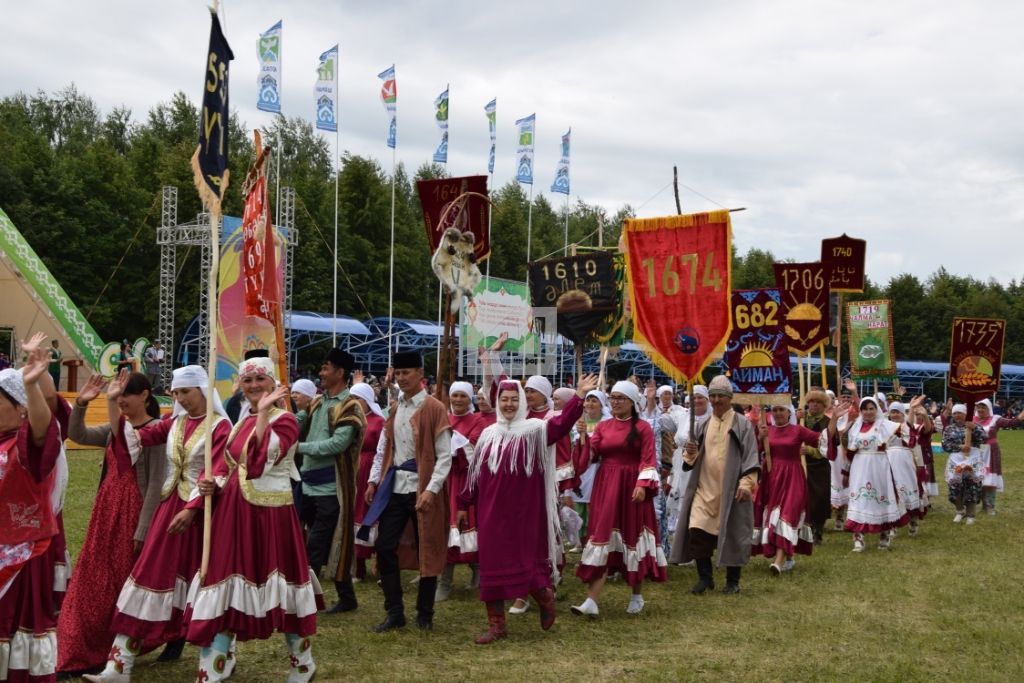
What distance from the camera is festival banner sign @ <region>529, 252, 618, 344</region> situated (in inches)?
417

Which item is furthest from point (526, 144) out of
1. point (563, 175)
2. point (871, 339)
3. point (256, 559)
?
point (256, 559)

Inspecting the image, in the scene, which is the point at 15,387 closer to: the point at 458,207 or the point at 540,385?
the point at 458,207

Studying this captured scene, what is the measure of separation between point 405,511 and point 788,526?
4585mm

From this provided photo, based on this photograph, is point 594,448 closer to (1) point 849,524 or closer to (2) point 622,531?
(2) point 622,531

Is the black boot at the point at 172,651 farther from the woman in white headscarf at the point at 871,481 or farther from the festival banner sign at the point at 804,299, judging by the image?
the festival banner sign at the point at 804,299

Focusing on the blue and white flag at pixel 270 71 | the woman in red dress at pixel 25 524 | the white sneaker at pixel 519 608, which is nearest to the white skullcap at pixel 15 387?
the woman in red dress at pixel 25 524

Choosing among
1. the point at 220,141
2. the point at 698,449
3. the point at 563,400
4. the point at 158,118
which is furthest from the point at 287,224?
the point at 158,118

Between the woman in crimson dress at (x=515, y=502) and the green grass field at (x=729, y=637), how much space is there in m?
0.38

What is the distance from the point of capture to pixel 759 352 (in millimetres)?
10117

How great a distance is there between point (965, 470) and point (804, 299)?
12.3 feet

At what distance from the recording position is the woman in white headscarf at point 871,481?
1216 cm

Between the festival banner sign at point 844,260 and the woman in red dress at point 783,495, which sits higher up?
the festival banner sign at point 844,260

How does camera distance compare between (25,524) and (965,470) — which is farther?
(965,470)

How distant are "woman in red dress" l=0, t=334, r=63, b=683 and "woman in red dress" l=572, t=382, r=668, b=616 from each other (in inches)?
172
